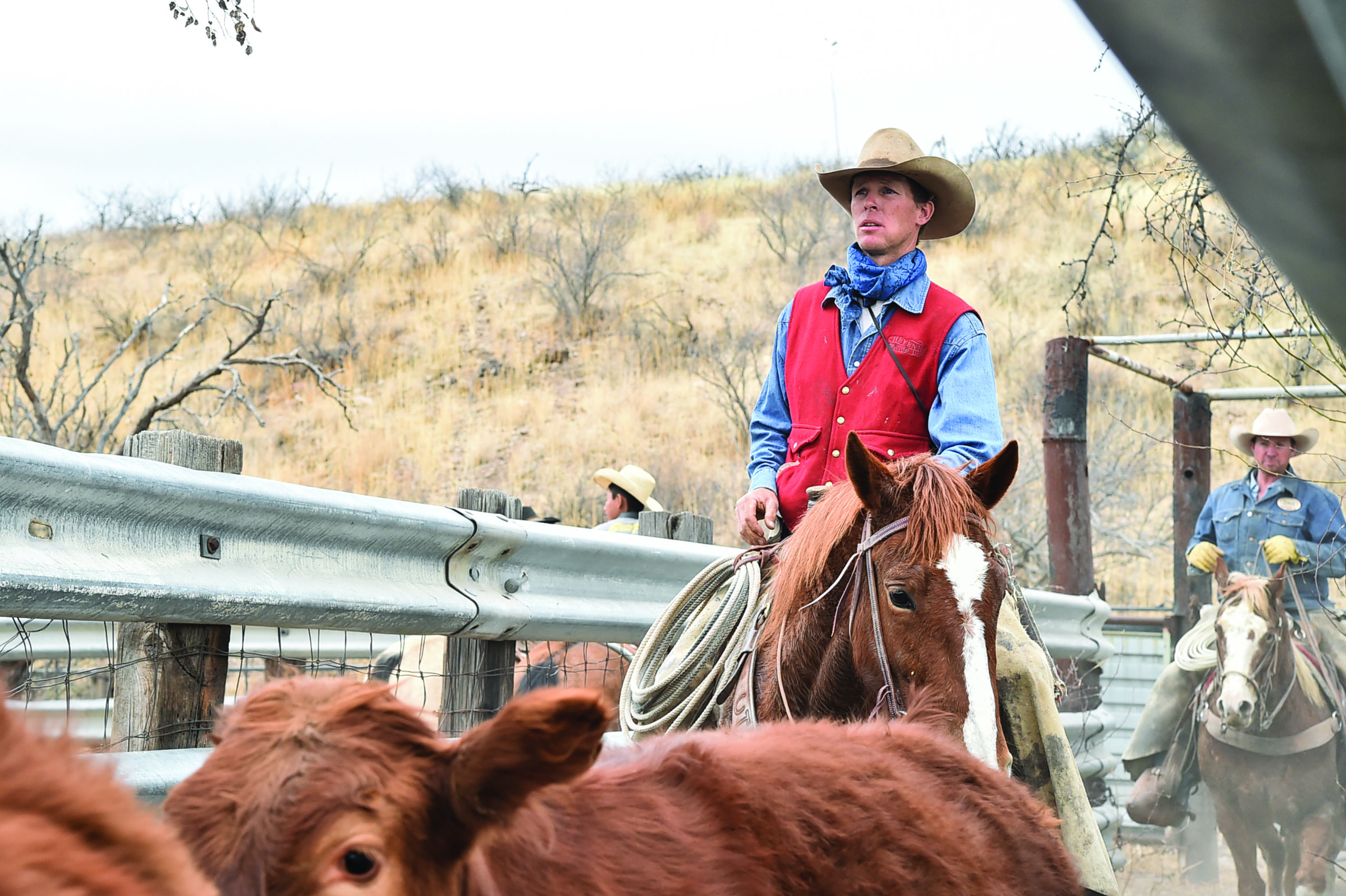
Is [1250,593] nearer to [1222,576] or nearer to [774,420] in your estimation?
[1222,576]

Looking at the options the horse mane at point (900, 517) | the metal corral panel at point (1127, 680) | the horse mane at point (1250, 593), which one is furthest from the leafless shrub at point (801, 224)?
the horse mane at point (900, 517)

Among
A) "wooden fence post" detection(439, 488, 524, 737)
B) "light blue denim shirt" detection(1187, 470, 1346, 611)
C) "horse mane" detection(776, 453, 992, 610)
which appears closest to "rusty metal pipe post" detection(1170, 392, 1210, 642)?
"light blue denim shirt" detection(1187, 470, 1346, 611)

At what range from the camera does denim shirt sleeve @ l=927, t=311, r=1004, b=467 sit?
412cm

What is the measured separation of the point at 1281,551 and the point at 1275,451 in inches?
42.1

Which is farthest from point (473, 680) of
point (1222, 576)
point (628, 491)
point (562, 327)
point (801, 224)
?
point (801, 224)

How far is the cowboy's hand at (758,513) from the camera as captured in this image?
436 centimetres

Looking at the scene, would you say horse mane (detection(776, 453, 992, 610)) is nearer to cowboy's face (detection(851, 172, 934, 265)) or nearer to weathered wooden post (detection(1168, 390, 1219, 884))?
cowboy's face (detection(851, 172, 934, 265))

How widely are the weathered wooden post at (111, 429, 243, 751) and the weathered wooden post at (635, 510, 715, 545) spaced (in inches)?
118

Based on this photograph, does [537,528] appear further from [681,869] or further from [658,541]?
[681,869]

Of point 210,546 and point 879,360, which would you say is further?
point 879,360

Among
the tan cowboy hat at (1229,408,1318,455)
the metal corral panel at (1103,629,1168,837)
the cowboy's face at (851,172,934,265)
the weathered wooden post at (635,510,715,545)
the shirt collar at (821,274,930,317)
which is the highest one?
the cowboy's face at (851,172,934,265)

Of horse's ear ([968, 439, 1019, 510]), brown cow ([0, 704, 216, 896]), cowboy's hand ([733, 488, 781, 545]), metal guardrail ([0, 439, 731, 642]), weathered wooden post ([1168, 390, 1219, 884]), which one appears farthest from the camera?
weathered wooden post ([1168, 390, 1219, 884])

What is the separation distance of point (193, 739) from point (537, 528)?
1.36m

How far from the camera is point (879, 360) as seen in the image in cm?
432
